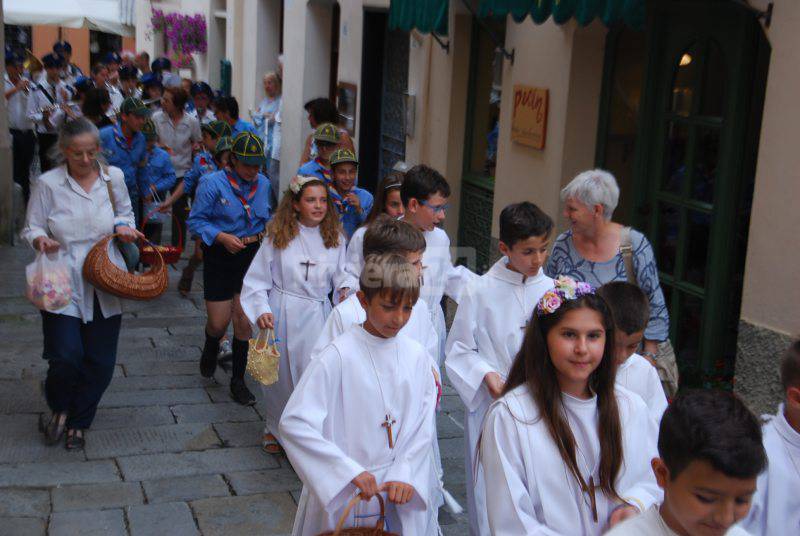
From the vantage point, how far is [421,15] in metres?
9.35

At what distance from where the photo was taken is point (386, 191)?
626 cm

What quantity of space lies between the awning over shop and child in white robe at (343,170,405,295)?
15.7 metres

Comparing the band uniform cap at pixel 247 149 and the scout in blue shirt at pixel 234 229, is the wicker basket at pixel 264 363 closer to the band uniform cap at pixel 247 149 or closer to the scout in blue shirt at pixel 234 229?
the scout in blue shirt at pixel 234 229

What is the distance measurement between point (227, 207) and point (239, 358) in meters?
1.06

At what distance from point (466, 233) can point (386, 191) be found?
512 cm

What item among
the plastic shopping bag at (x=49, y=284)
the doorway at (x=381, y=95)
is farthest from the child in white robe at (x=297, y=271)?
the doorway at (x=381, y=95)

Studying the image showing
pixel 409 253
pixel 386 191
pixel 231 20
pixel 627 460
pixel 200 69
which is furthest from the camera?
pixel 200 69

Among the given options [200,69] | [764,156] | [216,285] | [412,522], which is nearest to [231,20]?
[200,69]

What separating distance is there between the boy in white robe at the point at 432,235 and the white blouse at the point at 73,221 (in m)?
1.45

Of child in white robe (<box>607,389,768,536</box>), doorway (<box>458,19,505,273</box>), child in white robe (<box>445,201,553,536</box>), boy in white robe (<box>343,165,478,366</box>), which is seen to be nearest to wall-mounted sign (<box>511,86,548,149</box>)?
doorway (<box>458,19,505,273</box>)

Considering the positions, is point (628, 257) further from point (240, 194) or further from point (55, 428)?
point (55, 428)

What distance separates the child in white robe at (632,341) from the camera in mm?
3990

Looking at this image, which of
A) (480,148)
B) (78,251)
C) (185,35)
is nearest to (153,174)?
(480,148)

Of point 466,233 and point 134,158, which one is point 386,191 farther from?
point 466,233
